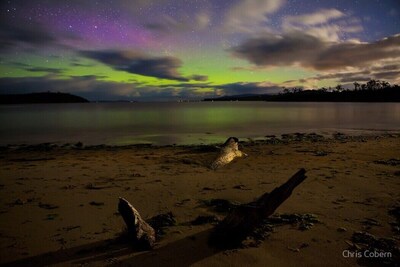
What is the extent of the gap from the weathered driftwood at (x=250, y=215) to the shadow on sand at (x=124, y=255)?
0.94 feet

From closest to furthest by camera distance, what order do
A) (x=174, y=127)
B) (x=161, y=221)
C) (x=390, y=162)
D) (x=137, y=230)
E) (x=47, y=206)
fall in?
(x=137, y=230) → (x=161, y=221) → (x=47, y=206) → (x=390, y=162) → (x=174, y=127)

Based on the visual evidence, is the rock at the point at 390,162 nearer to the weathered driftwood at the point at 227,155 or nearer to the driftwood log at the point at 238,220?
the weathered driftwood at the point at 227,155

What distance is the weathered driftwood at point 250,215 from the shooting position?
14.7 ft

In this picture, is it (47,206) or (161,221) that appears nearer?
(161,221)

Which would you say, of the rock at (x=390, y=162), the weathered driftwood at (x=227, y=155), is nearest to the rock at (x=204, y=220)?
the weathered driftwood at (x=227, y=155)

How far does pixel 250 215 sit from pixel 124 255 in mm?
2111

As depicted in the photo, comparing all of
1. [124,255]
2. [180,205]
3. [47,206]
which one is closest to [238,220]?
[124,255]

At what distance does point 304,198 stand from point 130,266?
4762mm

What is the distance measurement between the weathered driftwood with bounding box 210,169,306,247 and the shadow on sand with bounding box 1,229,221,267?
0.29 meters

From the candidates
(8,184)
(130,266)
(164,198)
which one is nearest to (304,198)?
(164,198)

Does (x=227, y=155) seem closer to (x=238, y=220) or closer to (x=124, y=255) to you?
(x=238, y=220)

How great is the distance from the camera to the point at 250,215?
4.48 metres

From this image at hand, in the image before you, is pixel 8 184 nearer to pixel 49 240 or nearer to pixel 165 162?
pixel 49 240

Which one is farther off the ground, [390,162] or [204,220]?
[390,162]
